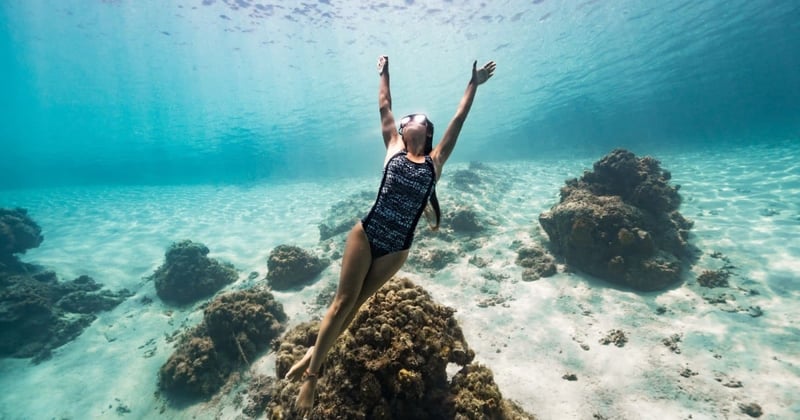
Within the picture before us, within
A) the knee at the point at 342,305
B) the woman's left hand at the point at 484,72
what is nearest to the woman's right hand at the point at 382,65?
the woman's left hand at the point at 484,72

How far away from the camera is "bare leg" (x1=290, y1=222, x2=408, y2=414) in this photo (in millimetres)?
2607

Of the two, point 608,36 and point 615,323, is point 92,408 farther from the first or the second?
point 608,36

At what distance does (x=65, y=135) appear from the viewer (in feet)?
209

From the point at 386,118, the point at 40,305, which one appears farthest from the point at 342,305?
the point at 40,305

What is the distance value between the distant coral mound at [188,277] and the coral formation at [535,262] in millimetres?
11044

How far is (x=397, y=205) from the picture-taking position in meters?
2.75

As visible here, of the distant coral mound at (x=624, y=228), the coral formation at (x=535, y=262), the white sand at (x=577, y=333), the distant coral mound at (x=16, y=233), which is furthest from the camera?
the distant coral mound at (x=16, y=233)

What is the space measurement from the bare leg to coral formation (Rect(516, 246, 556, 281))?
302 inches

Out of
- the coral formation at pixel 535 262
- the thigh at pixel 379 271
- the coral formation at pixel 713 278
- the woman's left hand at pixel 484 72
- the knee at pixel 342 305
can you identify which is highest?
the woman's left hand at pixel 484 72

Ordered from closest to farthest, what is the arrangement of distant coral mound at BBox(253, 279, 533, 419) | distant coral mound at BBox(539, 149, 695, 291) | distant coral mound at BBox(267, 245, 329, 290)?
distant coral mound at BBox(253, 279, 533, 419)
distant coral mound at BBox(539, 149, 695, 291)
distant coral mound at BBox(267, 245, 329, 290)

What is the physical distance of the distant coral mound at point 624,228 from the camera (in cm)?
849

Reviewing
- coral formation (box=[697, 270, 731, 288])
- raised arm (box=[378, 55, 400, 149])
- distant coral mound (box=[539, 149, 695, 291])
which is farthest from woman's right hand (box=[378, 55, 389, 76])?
coral formation (box=[697, 270, 731, 288])

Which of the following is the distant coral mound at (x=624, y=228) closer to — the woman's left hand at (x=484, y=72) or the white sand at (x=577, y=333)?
the white sand at (x=577, y=333)

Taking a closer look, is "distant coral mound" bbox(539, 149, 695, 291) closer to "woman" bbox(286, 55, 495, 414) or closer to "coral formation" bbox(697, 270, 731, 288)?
"coral formation" bbox(697, 270, 731, 288)
